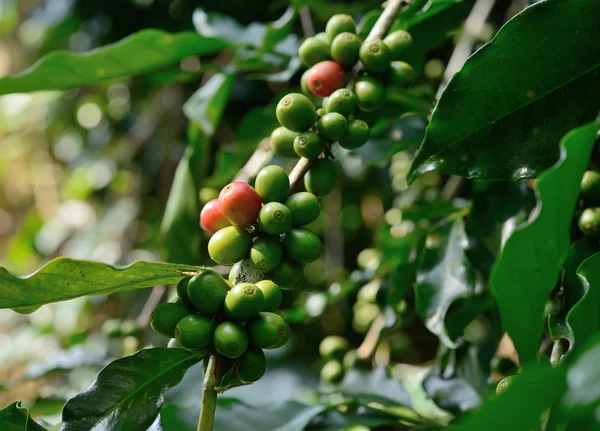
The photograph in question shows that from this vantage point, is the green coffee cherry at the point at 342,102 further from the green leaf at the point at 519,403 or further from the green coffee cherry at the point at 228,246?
the green leaf at the point at 519,403

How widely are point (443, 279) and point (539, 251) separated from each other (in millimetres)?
418

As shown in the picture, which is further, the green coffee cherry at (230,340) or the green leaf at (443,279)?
the green leaf at (443,279)

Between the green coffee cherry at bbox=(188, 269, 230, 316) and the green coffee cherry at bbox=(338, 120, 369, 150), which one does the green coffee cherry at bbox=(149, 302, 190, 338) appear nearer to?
the green coffee cherry at bbox=(188, 269, 230, 316)

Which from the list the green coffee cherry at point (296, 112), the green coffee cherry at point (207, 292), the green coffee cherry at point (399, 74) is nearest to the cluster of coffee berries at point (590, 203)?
the green coffee cherry at point (399, 74)

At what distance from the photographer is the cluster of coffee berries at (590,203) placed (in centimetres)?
79

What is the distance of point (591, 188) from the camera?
844 millimetres

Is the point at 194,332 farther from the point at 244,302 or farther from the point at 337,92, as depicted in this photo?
the point at 337,92

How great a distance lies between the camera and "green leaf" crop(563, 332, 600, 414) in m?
0.46

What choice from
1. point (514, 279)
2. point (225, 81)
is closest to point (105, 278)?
point (514, 279)

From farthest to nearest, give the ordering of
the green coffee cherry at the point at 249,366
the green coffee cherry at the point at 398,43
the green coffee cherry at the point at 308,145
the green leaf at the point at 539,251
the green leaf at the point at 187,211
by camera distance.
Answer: the green leaf at the point at 187,211 → the green coffee cherry at the point at 398,43 → the green coffee cherry at the point at 308,145 → the green coffee cherry at the point at 249,366 → the green leaf at the point at 539,251

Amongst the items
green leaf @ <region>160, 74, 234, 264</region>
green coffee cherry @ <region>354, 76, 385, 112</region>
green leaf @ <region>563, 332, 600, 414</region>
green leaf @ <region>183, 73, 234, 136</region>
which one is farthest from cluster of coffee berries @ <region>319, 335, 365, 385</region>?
green leaf @ <region>563, 332, 600, 414</region>

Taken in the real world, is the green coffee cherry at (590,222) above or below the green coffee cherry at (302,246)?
above

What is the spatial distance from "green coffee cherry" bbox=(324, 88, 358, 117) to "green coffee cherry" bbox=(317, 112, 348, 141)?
19 mm

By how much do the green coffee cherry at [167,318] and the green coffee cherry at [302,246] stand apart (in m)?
0.15
